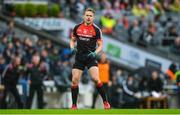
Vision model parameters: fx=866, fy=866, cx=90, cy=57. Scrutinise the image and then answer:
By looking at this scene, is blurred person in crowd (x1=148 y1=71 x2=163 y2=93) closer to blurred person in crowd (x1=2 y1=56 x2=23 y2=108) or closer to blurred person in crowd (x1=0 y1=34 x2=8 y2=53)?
blurred person in crowd (x1=2 y1=56 x2=23 y2=108)

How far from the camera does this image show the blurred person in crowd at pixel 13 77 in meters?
25.9

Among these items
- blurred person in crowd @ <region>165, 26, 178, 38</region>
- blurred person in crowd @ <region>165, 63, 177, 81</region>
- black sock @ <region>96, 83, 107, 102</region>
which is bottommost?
black sock @ <region>96, 83, 107, 102</region>

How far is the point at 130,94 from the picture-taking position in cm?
2884

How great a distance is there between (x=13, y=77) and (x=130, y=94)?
4.67 meters

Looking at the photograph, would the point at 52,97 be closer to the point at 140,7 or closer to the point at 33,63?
the point at 33,63

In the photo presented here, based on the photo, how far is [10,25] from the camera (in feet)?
105

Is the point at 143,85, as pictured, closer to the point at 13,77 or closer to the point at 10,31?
the point at 13,77

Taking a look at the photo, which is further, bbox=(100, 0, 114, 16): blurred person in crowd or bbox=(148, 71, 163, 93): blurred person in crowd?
bbox=(100, 0, 114, 16): blurred person in crowd

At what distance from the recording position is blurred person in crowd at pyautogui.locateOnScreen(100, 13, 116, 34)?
35344 mm

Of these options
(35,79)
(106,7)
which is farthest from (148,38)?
(35,79)

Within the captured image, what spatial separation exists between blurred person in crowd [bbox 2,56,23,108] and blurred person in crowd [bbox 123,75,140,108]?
416 cm

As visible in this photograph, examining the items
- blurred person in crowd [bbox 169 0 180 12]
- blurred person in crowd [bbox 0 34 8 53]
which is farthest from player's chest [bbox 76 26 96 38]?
blurred person in crowd [bbox 169 0 180 12]

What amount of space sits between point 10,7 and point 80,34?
16.6 meters

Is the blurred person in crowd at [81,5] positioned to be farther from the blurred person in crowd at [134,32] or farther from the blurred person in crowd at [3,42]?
the blurred person in crowd at [3,42]
